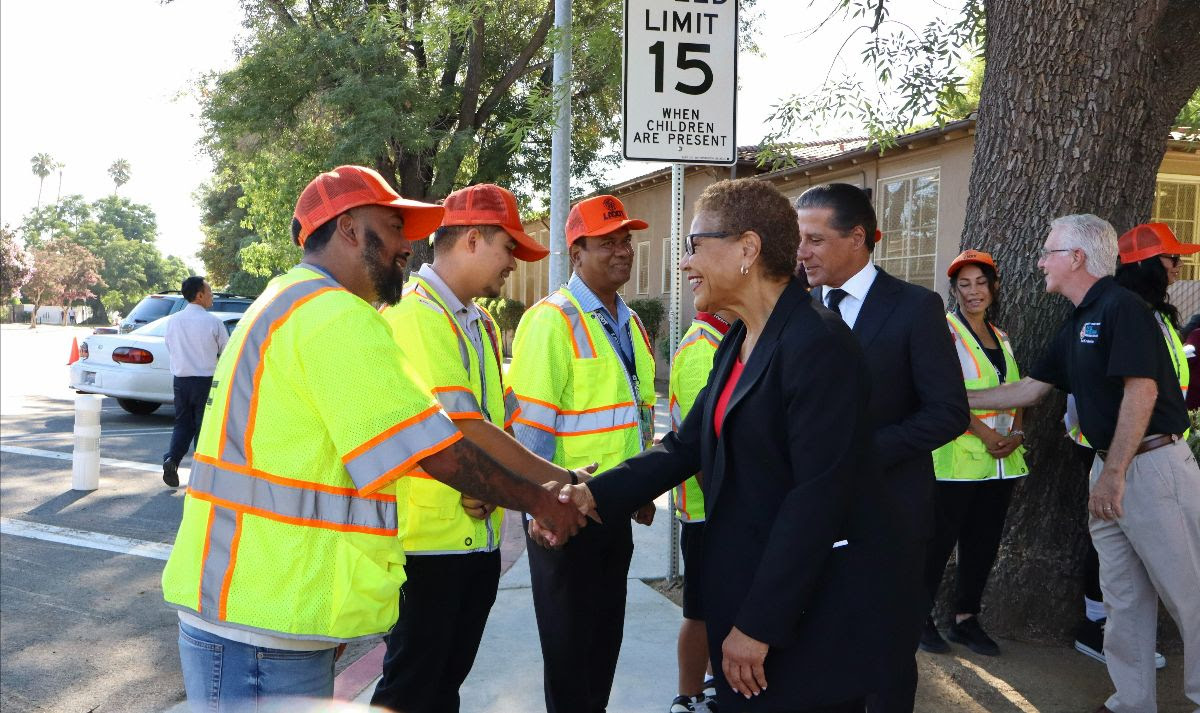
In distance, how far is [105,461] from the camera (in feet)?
36.3

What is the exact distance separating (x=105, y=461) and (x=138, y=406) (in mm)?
4251

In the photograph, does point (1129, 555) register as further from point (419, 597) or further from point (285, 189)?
point (285, 189)

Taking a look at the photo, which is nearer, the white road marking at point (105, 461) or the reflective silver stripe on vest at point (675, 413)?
the reflective silver stripe on vest at point (675, 413)

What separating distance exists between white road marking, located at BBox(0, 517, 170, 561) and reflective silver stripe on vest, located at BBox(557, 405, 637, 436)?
15.2ft

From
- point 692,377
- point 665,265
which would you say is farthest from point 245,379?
point 665,265

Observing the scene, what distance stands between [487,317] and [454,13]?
432cm

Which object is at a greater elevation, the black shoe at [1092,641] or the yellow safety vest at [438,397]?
the yellow safety vest at [438,397]

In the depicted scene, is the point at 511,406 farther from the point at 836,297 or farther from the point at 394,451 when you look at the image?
the point at 394,451

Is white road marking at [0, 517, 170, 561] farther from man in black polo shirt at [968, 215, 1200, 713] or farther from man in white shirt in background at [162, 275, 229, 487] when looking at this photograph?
man in black polo shirt at [968, 215, 1200, 713]

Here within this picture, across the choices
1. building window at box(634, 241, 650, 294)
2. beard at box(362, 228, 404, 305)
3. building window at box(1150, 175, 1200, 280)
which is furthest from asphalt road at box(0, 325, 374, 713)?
building window at box(634, 241, 650, 294)

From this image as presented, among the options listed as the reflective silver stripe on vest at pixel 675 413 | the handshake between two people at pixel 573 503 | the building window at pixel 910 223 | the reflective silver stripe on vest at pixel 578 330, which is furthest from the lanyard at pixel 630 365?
the building window at pixel 910 223

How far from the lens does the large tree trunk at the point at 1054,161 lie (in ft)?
16.8

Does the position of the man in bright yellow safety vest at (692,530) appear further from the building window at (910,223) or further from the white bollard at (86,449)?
the building window at (910,223)

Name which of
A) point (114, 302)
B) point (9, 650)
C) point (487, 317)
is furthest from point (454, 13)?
point (114, 302)
